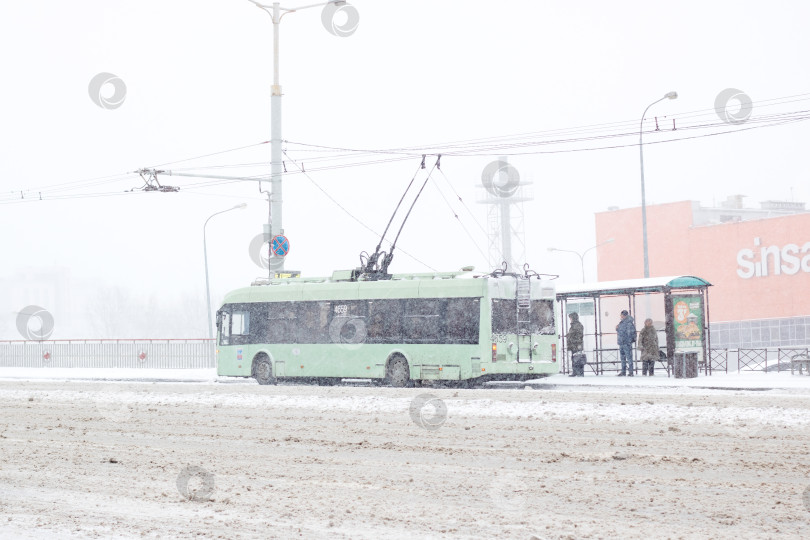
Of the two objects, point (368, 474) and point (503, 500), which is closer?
point (503, 500)

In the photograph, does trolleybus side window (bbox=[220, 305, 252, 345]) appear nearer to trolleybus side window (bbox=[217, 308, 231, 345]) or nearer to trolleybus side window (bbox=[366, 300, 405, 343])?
trolleybus side window (bbox=[217, 308, 231, 345])

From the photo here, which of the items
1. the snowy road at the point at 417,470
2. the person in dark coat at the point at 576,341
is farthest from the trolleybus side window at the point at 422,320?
the snowy road at the point at 417,470

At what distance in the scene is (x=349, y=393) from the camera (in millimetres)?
20922

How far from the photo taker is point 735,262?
6856 centimetres

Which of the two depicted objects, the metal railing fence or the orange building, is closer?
the metal railing fence

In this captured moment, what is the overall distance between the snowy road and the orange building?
4334 cm

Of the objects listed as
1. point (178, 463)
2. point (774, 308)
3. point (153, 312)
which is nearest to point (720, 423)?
point (178, 463)

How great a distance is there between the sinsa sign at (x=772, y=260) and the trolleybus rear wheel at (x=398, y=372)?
45.9 m

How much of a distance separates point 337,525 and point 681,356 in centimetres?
2024

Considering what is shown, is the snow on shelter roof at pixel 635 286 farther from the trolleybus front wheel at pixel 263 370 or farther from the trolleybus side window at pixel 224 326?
the trolleybus side window at pixel 224 326

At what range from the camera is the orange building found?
195ft

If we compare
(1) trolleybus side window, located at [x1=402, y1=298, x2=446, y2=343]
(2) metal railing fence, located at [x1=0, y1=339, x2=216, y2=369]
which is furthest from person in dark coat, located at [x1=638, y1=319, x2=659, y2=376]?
(2) metal railing fence, located at [x1=0, y1=339, x2=216, y2=369]

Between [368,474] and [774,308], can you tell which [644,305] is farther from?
[368,474]

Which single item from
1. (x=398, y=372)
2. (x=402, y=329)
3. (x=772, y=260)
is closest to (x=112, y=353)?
(x=398, y=372)
